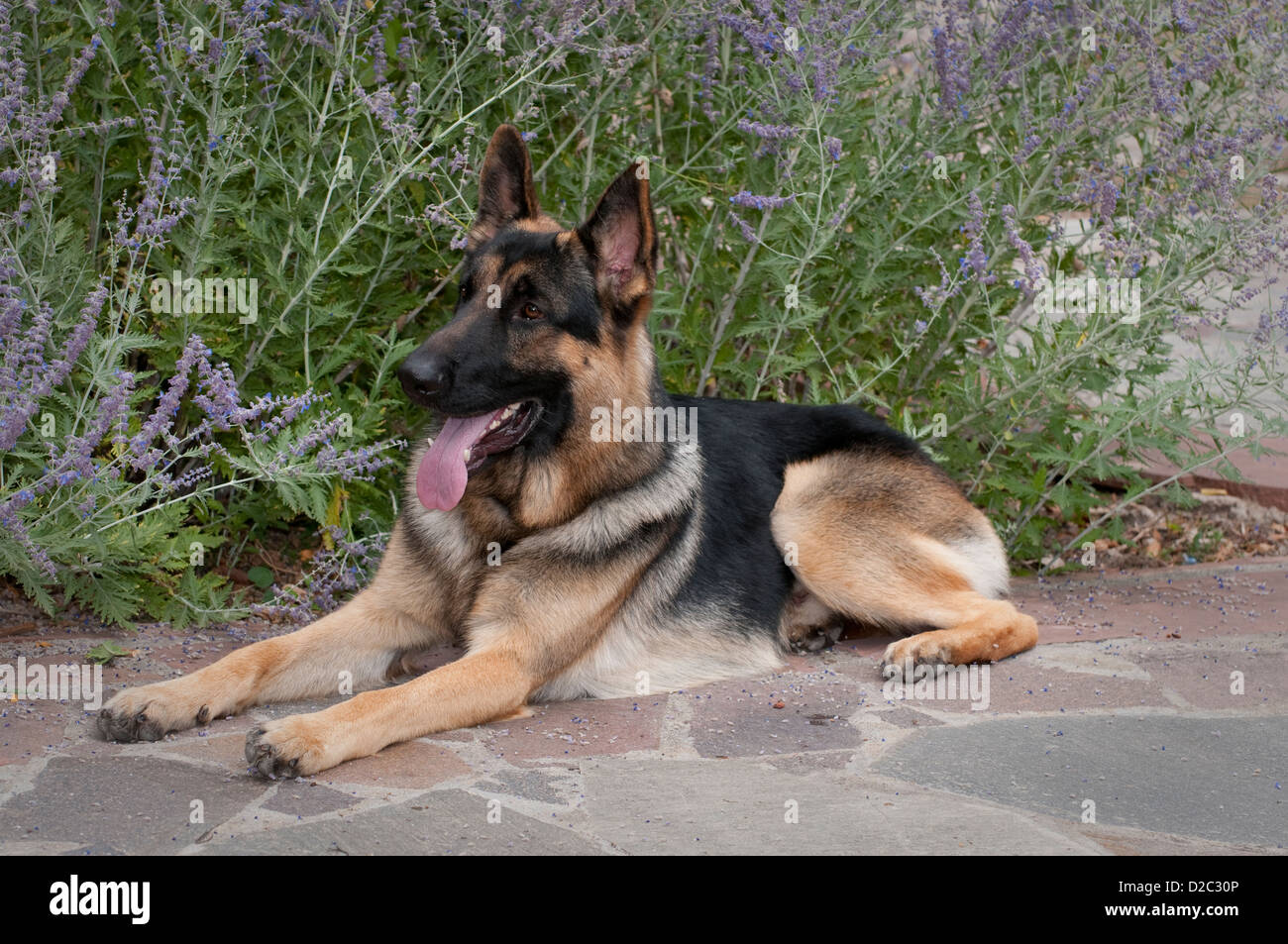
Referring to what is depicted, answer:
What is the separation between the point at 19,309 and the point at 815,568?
3.05 meters

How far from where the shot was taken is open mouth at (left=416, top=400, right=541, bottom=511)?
14.4 feet

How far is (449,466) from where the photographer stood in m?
4.39

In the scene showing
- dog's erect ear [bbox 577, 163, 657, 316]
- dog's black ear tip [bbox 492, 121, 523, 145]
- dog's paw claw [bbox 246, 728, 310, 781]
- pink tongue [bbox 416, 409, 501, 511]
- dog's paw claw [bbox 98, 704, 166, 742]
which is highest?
dog's black ear tip [bbox 492, 121, 523, 145]

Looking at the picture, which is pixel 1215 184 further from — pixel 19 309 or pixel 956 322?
pixel 19 309


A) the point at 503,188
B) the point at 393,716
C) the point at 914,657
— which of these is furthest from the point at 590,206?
the point at 393,716

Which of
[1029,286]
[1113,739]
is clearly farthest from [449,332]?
[1029,286]

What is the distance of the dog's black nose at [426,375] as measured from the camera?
4.09 m

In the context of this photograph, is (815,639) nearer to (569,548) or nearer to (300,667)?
(569,548)

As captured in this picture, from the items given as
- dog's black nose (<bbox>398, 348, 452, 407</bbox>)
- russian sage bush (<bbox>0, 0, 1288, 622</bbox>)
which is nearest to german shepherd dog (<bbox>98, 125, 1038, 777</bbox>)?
dog's black nose (<bbox>398, 348, 452, 407</bbox>)

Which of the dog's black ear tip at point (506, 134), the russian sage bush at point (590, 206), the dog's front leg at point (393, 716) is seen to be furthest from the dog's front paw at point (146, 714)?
the dog's black ear tip at point (506, 134)

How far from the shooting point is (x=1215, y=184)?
19.0 ft

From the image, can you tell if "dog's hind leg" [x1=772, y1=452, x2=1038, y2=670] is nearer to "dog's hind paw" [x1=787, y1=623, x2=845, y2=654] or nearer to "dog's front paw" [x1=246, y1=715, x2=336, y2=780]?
"dog's hind paw" [x1=787, y1=623, x2=845, y2=654]

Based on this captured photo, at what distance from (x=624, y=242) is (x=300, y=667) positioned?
181cm

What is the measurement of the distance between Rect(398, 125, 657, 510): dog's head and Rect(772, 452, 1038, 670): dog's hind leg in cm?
113
